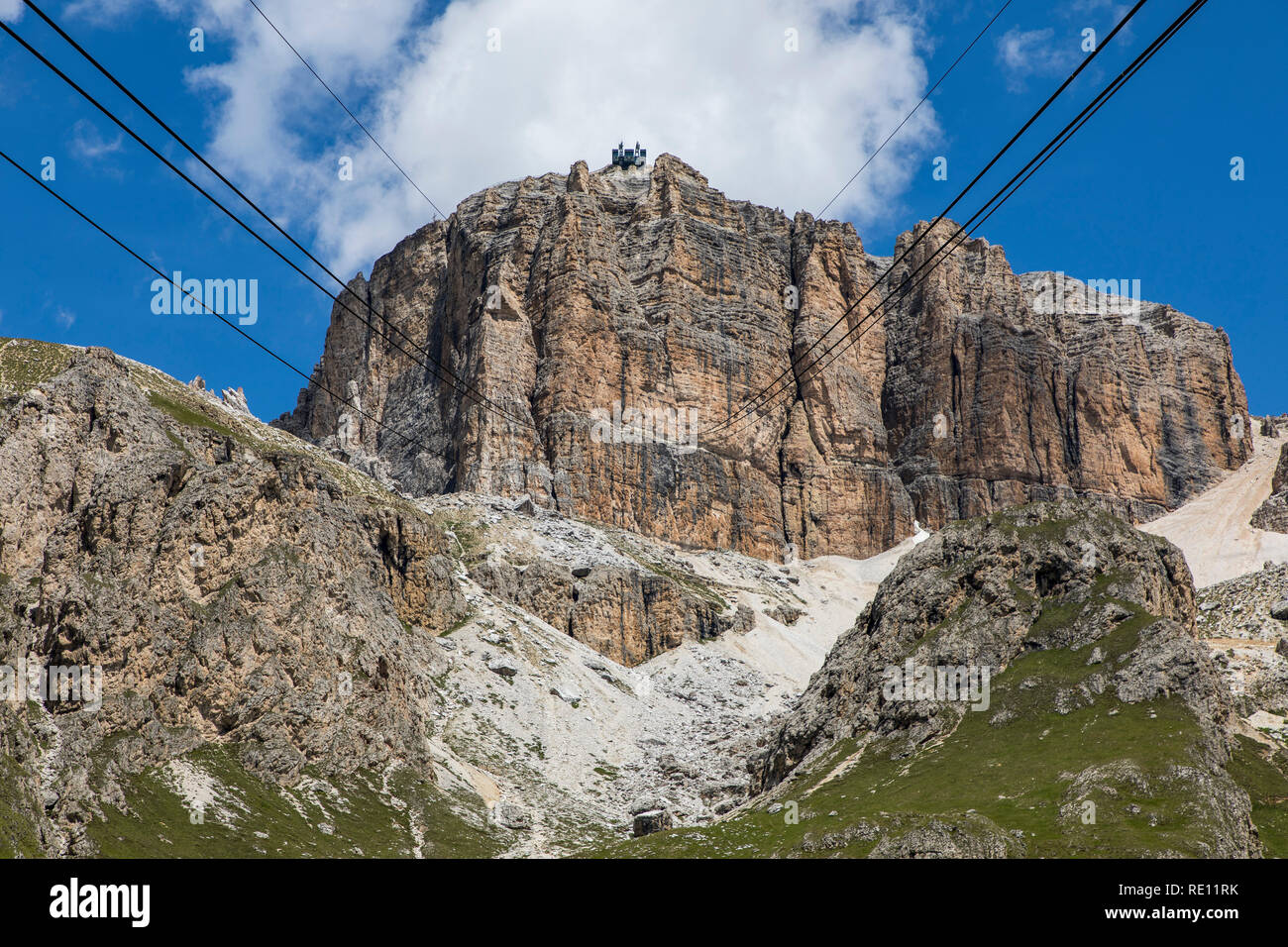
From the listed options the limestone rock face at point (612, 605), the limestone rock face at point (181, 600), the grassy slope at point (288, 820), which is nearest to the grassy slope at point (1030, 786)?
the grassy slope at point (288, 820)

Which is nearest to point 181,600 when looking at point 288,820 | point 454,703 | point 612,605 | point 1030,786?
point 288,820

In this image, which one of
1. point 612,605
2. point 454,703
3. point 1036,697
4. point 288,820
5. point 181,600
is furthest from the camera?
point 612,605

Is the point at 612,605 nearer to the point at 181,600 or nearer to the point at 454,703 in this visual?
the point at 454,703

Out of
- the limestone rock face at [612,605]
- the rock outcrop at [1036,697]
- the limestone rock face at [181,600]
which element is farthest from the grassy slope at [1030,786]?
the limestone rock face at [612,605]

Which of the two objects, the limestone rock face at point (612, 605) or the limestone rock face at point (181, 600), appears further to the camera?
the limestone rock face at point (612, 605)

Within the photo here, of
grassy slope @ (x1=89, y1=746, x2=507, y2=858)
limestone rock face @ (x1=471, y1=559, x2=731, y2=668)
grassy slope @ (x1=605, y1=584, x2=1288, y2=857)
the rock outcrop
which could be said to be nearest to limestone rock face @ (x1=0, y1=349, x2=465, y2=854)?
grassy slope @ (x1=89, y1=746, x2=507, y2=858)

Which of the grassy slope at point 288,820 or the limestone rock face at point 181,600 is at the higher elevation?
the limestone rock face at point 181,600

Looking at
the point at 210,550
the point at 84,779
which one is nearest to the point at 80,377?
the point at 210,550

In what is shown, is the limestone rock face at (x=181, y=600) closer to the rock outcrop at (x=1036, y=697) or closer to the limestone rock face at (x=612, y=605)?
the rock outcrop at (x=1036, y=697)

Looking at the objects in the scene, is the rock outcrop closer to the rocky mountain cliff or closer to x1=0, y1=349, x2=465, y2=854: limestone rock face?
the rocky mountain cliff

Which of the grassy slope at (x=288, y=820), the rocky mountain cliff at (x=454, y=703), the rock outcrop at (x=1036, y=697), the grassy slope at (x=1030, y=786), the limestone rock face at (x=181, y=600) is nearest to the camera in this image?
the grassy slope at (x=1030, y=786)

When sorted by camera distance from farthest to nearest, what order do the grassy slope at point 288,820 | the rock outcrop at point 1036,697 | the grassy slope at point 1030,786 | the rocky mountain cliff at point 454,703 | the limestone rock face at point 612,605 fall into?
the limestone rock face at point 612,605 → the grassy slope at point 288,820 → the rocky mountain cliff at point 454,703 → the rock outcrop at point 1036,697 → the grassy slope at point 1030,786
